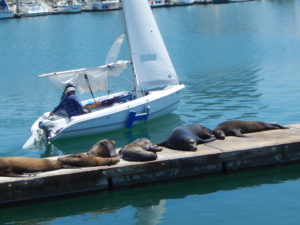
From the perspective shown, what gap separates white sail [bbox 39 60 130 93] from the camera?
18153 millimetres

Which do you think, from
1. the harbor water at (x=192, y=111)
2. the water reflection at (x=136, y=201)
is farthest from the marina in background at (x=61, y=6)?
the water reflection at (x=136, y=201)

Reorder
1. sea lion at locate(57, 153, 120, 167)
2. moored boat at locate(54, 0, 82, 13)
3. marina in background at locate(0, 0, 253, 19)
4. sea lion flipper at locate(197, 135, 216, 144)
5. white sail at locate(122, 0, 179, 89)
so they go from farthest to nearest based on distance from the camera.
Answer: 1. moored boat at locate(54, 0, 82, 13)
2. marina in background at locate(0, 0, 253, 19)
3. white sail at locate(122, 0, 179, 89)
4. sea lion flipper at locate(197, 135, 216, 144)
5. sea lion at locate(57, 153, 120, 167)

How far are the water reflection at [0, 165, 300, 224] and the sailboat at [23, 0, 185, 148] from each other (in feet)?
18.0

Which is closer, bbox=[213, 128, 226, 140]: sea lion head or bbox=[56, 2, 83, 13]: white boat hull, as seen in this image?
bbox=[213, 128, 226, 140]: sea lion head

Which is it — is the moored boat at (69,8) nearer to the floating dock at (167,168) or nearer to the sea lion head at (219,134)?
the sea lion head at (219,134)

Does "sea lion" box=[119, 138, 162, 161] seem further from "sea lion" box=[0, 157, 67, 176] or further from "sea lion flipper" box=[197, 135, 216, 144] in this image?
"sea lion" box=[0, 157, 67, 176]

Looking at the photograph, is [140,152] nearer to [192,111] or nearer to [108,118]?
[108,118]

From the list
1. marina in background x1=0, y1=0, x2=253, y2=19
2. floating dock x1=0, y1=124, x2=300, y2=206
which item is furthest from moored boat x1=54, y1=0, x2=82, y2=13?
floating dock x1=0, y1=124, x2=300, y2=206

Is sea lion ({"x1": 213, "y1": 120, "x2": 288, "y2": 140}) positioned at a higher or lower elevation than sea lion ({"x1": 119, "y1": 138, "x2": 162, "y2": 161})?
lower

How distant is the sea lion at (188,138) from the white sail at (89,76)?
19.8ft

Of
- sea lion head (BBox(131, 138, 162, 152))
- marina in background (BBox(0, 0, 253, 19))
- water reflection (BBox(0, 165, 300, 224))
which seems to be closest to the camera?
water reflection (BBox(0, 165, 300, 224))

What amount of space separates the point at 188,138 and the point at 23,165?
12.4 ft

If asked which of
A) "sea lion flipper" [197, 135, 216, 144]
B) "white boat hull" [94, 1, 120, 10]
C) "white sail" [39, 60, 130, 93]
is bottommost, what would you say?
"sea lion flipper" [197, 135, 216, 144]

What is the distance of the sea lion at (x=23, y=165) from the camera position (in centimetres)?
1162
